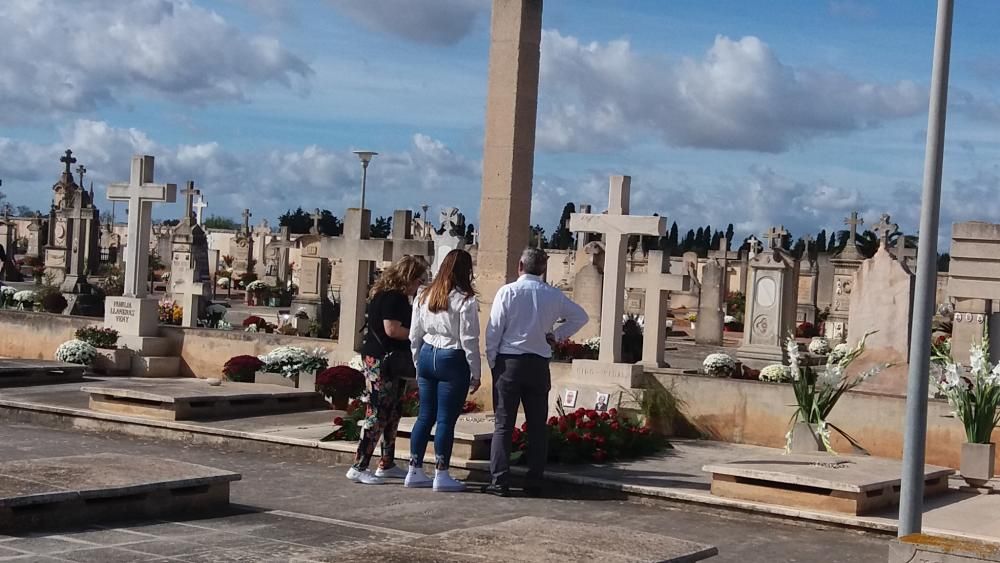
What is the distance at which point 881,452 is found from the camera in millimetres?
12016

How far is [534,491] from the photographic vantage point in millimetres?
9859

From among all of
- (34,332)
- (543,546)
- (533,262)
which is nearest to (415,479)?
(533,262)

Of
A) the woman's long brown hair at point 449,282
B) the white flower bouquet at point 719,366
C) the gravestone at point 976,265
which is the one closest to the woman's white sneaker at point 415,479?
the woman's long brown hair at point 449,282

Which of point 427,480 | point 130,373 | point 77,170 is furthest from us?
point 77,170

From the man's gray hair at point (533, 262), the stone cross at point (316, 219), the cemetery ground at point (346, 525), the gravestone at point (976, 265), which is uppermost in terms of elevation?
the stone cross at point (316, 219)

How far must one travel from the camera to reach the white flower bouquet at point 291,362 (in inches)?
607

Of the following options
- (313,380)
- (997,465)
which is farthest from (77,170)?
(997,465)

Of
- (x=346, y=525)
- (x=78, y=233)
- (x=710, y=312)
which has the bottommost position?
(x=346, y=525)

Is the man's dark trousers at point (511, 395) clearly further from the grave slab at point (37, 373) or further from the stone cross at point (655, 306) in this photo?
the grave slab at point (37, 373)

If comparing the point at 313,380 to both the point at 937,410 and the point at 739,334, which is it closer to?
the point at 937,410

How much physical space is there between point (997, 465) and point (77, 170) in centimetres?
3612

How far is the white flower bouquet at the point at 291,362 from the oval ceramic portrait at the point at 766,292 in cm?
1544

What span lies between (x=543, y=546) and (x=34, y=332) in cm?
1479

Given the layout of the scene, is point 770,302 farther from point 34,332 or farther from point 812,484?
point 812,484
